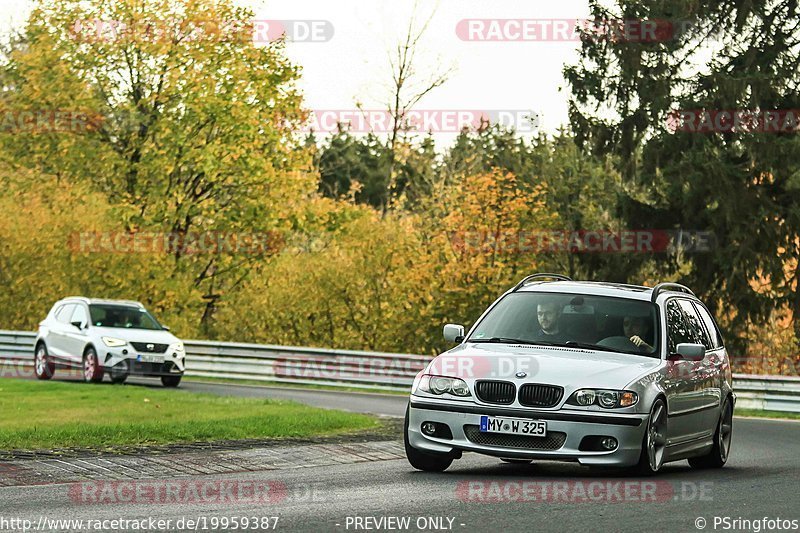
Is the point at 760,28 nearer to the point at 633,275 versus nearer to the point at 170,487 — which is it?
the point at 633,275

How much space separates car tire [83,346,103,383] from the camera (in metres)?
26.8

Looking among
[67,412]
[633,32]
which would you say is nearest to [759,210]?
[633,32]

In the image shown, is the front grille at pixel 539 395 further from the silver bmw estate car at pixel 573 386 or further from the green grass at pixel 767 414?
the green grass at pixel 767 414

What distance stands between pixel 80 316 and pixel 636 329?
17.7 metres

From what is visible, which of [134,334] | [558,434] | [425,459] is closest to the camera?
[558,434]

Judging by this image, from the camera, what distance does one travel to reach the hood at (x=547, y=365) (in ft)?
36.7

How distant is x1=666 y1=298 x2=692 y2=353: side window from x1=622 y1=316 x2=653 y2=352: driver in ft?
0.80

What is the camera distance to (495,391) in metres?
11.2

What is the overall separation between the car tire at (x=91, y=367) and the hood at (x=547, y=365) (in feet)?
52.7

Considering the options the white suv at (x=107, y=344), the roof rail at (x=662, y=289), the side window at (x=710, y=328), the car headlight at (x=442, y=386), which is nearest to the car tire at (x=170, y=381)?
the white suv at (x=107, y=344)

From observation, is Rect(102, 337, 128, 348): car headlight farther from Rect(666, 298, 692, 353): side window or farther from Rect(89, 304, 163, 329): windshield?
Rect(666, 298, 692, 353): side window

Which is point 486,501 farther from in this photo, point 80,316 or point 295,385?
point 295,385

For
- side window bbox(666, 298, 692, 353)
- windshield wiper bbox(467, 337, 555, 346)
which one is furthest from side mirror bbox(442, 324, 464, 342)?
side window bbox(666, 298, 692, 353)

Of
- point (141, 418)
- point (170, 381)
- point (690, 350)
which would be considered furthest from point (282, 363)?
point (690, 350)
